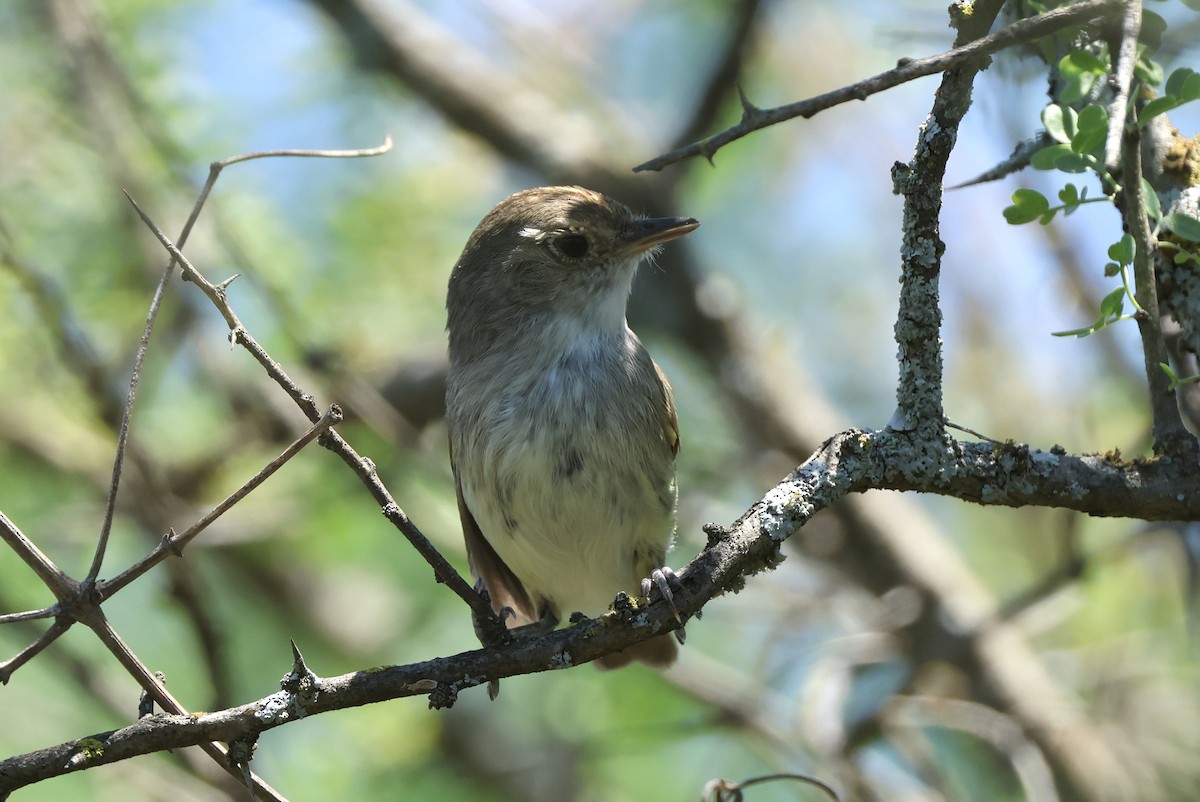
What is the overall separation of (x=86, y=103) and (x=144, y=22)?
83 centimetres

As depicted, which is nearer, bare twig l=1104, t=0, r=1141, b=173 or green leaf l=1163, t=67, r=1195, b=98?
bare twig l=1104, t=0, r=1141, b=173

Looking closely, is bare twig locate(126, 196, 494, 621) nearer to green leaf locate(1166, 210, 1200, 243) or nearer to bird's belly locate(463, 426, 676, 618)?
bird's belly locate(463, 426, 676, 618)

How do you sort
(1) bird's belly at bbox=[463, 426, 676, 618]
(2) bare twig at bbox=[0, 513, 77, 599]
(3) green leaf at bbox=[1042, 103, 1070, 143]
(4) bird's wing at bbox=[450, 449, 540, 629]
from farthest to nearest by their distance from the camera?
(4) bird's wing at bbox=[450, 449, 540, 629]
(1) bird's belly at bbox=[463, 426, 676, 618]
(3) green leaf at bbox=[1042, 103, 1070, 143]
(2) bare twig at bbox=[0, 513, 77, 599]

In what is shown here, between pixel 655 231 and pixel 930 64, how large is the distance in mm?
1992

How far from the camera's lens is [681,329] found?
6.12 metres

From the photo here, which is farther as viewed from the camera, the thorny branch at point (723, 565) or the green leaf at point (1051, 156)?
the green leaf at point (1051, 156)

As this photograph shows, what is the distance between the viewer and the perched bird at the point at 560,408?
388 centimetres

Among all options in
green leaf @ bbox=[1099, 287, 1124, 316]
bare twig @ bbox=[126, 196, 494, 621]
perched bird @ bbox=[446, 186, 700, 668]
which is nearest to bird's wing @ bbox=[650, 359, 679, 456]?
perched bird @ bbox=[446, 186, 700, 668]

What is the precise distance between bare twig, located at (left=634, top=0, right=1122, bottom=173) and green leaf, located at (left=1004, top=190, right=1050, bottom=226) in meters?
0.35

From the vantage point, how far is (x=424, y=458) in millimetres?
5543

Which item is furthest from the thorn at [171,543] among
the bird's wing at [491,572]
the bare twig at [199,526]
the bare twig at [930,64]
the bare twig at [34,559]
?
the bird's wing at [491,572]

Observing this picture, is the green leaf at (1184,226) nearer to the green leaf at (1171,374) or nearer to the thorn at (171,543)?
the green leaf at (1171,374)

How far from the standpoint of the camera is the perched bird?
388 cm

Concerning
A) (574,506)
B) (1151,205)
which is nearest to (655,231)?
(574,506)
